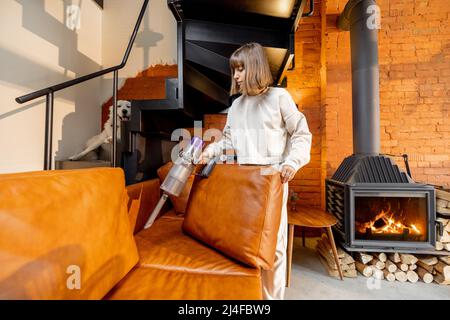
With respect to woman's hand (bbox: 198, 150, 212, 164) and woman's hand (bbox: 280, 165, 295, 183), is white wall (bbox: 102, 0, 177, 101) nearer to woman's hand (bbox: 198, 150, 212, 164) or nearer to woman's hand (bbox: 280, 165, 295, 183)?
woman's hand (bbox: 198, 150, 212, 164)

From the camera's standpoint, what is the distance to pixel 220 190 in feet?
3.29

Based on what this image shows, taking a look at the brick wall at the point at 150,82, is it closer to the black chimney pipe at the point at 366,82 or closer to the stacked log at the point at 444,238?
the black chimney pipe at the point at 366,82

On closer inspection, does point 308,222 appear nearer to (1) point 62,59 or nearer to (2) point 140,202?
(2) point 140,202

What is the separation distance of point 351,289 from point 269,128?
4.30ft

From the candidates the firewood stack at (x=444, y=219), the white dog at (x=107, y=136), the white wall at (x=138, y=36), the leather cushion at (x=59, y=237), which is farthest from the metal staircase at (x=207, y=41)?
the firewood stack at (x=444, y=219)

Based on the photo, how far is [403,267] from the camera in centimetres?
160

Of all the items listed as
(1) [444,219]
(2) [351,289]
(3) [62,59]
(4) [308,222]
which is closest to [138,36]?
(3) [62,59]

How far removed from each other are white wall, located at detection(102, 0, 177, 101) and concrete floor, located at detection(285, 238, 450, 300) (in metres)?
2.67

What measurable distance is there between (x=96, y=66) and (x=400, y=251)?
3685 mm

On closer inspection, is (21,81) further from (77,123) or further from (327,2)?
(327,2)

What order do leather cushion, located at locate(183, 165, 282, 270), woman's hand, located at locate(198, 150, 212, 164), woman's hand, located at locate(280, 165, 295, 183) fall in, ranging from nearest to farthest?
1. leather cushion, located at locate(183, 165, 282, 270)
2. woman's hand, located at locate(280, 165, 295, 183)
3. woman's hand, located at locate(198, 150, 212, 164)

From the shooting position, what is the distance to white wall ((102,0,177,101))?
2596mm

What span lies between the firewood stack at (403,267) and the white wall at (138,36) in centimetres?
288

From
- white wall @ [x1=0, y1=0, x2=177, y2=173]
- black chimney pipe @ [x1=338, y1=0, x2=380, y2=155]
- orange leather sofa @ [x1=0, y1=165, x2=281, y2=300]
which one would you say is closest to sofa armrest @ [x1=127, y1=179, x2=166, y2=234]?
orange leather sofa @ [x1=0, y1=165, x2=281, y2=300]
